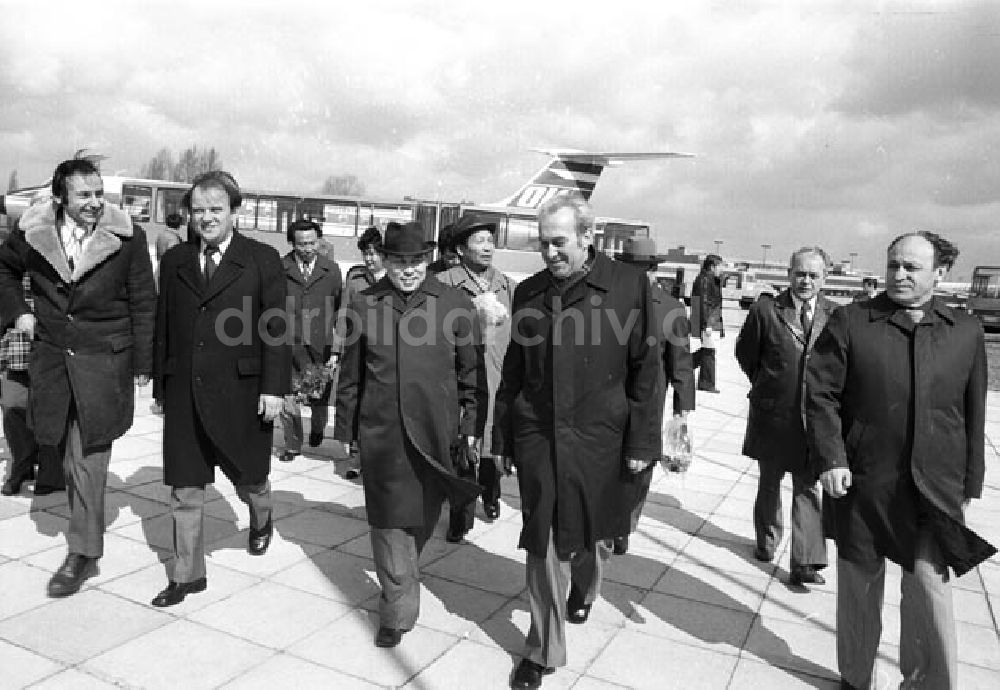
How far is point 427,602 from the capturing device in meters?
3.90

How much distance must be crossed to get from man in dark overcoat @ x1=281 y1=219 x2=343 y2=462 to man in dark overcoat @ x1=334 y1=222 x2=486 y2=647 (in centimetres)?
307

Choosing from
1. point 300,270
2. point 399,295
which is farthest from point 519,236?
point 399,295

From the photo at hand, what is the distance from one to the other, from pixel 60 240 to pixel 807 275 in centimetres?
398

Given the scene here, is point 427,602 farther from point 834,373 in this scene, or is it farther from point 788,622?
point 834,373

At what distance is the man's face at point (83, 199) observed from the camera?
148 inches

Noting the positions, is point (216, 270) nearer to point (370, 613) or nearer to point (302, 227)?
point (370, 613)

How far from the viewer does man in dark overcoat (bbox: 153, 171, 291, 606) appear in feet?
12.3

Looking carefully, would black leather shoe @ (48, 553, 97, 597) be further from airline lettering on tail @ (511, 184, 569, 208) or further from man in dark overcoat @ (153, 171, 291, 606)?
airline lettering on tail @ (511, 184, 569, 208)

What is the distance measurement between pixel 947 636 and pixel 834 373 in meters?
1.05

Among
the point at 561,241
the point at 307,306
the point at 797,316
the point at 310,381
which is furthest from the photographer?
the point at 307,306

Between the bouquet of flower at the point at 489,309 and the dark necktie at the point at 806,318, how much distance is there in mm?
1783

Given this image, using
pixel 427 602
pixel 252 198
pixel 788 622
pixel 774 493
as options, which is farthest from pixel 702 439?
pixel 252 198

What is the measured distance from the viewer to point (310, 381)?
21.5ft

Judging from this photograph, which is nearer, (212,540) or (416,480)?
(416,480)
